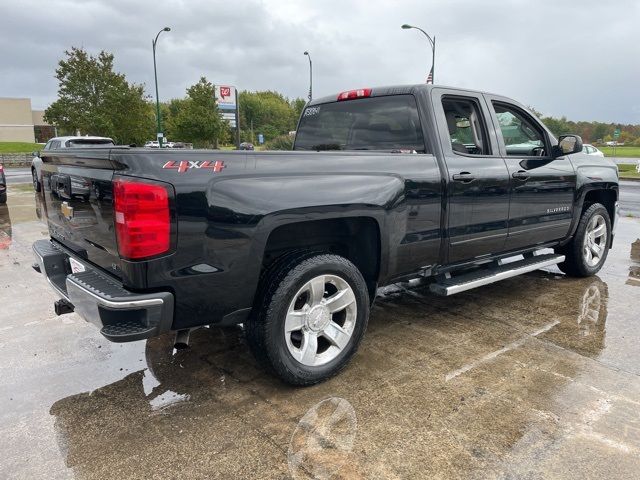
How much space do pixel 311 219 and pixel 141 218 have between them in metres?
0.98

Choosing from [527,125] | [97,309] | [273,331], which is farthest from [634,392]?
[97,309]

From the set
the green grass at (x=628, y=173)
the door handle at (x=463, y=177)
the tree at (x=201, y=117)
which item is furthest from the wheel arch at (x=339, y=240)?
the tree at (x=201, y=117)

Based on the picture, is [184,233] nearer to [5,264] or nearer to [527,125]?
[527,125]

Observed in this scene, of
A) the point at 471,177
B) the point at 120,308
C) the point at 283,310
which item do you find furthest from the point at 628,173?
the point at 120,308

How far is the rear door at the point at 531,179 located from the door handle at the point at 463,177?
575 millimetres

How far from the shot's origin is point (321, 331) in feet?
10.3

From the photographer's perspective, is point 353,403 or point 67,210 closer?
point 353,403

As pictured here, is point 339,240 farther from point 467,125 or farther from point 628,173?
point 628,173

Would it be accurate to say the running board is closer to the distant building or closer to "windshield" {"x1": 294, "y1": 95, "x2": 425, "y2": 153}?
"windshield" {"x1": 294, "y1": 95, "x2": 425, "y2": 153}

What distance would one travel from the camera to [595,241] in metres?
5.69

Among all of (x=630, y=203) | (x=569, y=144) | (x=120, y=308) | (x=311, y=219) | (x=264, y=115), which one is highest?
(x=264, y=115)

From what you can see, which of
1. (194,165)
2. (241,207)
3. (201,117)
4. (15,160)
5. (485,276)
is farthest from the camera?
(15,160)

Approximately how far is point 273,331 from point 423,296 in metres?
2.53

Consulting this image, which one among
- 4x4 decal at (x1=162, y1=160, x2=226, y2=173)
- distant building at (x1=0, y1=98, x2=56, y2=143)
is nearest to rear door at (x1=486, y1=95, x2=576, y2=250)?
4x4 decal at (x1=162, y1=160, x2=226, y2=173)
